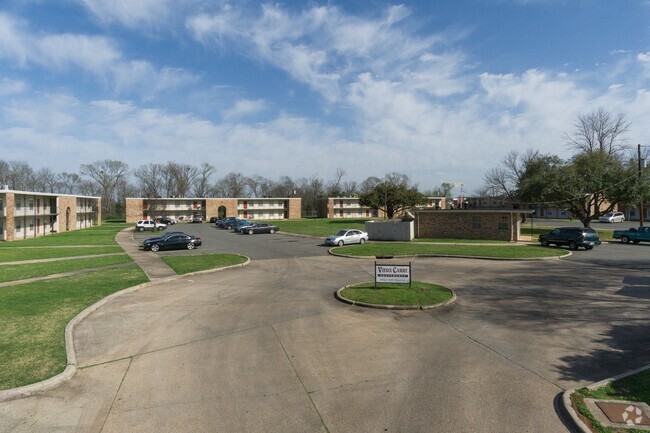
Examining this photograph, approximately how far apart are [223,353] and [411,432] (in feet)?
15.5

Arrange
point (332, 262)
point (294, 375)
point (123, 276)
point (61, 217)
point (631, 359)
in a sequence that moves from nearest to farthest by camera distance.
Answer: point (294, 375) < point (631, 359) < point (123, 276) < point (332, 262) < point (61, 217)

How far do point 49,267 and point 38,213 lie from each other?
35701mm

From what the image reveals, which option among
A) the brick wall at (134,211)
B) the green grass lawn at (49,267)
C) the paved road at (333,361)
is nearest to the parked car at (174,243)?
the green grass lawn at (49,267)

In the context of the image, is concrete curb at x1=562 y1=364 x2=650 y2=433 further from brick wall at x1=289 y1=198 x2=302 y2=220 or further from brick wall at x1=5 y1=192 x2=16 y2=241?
brick wall at x1=289 y1=198 x2=302 y2=220

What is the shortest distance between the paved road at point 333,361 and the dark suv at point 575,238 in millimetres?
16756

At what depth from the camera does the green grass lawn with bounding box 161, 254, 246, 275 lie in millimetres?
21359

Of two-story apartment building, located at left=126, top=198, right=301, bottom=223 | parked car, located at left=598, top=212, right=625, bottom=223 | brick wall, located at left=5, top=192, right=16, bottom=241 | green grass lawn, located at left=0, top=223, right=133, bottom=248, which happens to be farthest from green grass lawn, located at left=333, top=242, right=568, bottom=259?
two-story apartment building, located at left=126, top=198, right=301, bottom=223

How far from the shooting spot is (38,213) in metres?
50.5

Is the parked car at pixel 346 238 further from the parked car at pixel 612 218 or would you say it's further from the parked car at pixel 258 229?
the parked car at pixel 612 218

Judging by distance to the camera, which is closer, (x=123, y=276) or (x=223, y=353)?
(x=223, y=353)

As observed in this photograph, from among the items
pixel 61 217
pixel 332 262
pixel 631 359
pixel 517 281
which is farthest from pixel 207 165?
pixel 631 359

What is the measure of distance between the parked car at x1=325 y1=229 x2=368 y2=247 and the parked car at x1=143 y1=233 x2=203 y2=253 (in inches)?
442

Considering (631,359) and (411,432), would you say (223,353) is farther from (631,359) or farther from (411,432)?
(631,359)

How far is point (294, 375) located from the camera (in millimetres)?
7566
